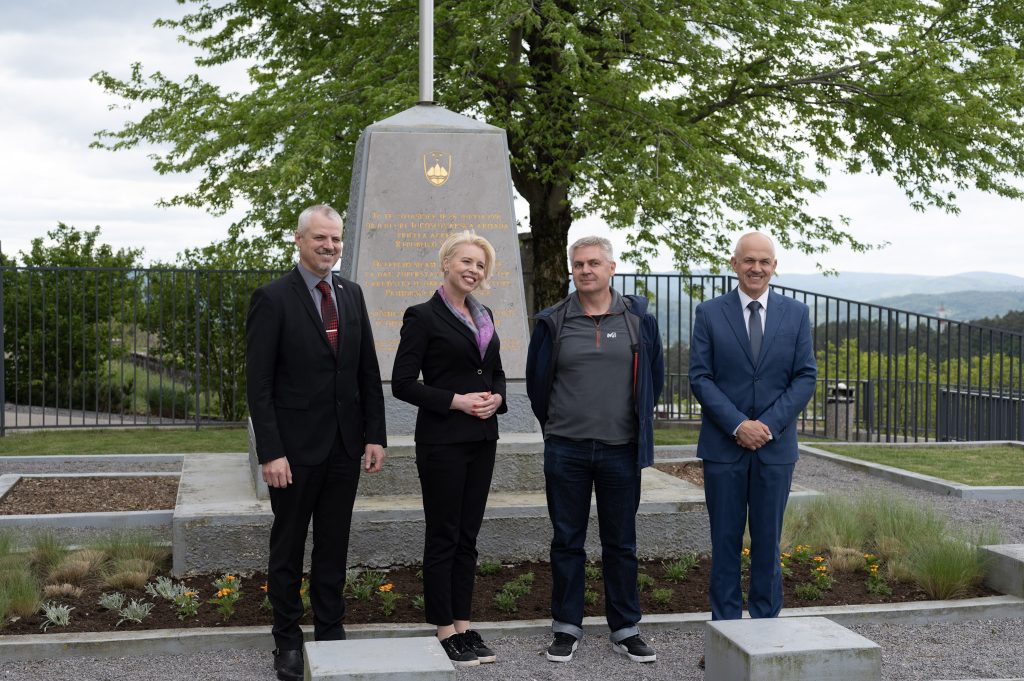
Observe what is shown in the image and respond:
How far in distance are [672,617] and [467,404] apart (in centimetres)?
161

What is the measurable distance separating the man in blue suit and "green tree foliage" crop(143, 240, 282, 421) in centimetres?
1096

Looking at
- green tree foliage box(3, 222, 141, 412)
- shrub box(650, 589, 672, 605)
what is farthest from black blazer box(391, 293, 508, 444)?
green tree foliage box(3, 222, 141, 412)

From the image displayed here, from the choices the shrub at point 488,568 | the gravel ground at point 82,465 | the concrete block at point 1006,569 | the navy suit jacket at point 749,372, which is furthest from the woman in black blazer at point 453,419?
the gravel ground at point 82,465

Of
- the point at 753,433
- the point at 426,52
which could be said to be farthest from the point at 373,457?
the point at 426,52

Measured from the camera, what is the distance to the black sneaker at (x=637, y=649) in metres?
4.66

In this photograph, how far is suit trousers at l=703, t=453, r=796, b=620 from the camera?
4535mm

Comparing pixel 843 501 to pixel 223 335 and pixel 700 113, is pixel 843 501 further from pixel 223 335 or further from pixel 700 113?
pixel 223 335

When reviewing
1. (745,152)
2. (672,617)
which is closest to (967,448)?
(745,152)

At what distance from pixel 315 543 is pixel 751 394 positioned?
1.94 meters

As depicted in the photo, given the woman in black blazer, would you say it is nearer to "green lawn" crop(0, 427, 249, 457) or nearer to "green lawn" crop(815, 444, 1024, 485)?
"green lawn" crop(815, 444, 1024, 485)

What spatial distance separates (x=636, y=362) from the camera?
457 centimetres

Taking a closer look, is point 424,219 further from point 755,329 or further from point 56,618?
point 56,618

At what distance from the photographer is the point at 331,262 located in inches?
Result: 172

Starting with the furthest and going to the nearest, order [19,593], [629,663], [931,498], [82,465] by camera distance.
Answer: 1. [82,465]
2. [931,498]
3. [19,593]
4. [629,663]
